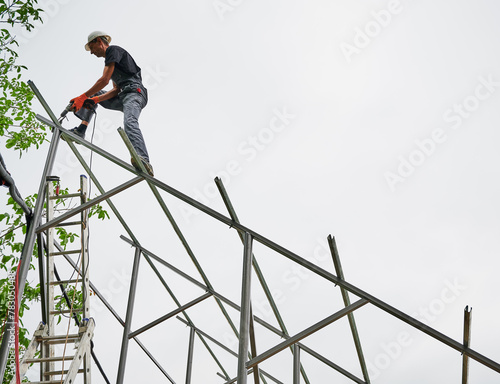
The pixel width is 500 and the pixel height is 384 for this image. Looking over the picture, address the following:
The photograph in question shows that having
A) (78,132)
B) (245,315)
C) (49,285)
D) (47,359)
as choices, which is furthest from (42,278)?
(245,315)

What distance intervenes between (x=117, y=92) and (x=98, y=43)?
26.4 inches

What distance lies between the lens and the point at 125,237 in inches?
306

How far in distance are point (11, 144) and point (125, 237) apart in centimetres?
215

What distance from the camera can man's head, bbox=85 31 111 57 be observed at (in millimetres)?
6512

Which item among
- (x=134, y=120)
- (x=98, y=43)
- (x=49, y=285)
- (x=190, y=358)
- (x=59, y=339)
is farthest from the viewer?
(x=190, y=358)

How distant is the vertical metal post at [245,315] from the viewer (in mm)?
4758

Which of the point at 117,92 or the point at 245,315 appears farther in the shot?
the point at 117,92

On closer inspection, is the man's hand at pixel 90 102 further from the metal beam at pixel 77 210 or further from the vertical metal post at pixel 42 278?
the vertical metal post at pixel 42 278

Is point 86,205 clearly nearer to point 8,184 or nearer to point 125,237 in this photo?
point 8,184

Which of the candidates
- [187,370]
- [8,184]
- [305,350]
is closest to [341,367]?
[305,350]

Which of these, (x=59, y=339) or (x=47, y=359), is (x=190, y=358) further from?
(x=47, y=359)

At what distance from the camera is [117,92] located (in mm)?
6652

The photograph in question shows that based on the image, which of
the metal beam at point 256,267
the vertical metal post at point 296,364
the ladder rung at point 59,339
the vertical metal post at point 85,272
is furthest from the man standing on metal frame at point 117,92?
Answer: the vertical metal post at point 296,364

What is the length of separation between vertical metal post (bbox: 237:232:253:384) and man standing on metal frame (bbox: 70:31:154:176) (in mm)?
1711
